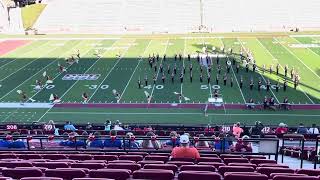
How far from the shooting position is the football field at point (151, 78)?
2178 cm

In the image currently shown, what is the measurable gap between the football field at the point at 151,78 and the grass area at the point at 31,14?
1278cm

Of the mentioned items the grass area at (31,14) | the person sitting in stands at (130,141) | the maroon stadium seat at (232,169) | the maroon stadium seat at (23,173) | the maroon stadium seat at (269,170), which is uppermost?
the grass area at (31,14)

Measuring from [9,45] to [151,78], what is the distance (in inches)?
756

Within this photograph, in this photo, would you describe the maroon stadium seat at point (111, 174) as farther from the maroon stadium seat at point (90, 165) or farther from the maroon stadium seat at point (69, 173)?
the maroon stadium seat at point (90, 165)

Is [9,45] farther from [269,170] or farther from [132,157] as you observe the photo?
[269,170]

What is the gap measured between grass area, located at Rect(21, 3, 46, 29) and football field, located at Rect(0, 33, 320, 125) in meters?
12.8

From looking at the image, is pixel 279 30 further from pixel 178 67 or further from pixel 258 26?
pixel 178 67

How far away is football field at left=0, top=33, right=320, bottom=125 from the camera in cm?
2178

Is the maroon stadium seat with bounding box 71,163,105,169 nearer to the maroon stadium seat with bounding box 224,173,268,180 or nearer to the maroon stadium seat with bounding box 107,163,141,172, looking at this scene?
the maroon stadium seat with bounding box 107,163,141,172

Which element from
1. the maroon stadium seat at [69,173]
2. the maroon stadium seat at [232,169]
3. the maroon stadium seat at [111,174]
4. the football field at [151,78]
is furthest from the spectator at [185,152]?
the football field at [151,78]

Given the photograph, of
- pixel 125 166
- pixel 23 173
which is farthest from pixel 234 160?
pixel 23 173

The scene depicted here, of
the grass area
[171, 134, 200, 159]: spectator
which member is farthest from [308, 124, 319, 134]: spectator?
the grass area

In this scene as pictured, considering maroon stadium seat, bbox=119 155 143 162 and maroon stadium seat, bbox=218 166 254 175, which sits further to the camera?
maroon stadium seat, bbox=119 155 143 162

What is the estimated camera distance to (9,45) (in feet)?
135
